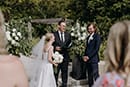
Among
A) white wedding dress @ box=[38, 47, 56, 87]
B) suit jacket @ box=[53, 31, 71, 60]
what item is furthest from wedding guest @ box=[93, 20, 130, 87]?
suit jacket @ box=[53, 31, 71, 60]

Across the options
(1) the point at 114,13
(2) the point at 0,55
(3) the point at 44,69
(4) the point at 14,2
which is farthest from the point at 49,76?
(4) the point at 14,2

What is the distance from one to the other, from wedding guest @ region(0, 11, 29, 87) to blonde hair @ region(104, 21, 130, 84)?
0.67m

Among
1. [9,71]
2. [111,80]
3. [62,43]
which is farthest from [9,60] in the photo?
[62,43]

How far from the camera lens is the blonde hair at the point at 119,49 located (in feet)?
10.1

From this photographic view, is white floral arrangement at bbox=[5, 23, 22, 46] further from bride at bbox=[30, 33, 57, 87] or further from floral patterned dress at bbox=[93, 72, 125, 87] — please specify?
floral patterned dress at bbox=[93, 72, 125, 87]

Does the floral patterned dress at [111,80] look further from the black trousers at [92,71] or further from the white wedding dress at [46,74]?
the black trousers at [92,71]

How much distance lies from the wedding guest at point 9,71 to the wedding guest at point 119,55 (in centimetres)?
64

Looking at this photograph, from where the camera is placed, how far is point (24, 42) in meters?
11.6

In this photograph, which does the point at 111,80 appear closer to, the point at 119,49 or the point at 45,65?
the point at 119,49

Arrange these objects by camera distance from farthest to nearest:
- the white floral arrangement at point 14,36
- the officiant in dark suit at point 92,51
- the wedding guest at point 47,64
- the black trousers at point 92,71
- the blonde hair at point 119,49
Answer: the white floral arrangement at point 14,36, the black trousers at point 92,71, the officiant in dark suit at point 92,51, the wedding guest at point 47,64, the blonde hair at point 119,49

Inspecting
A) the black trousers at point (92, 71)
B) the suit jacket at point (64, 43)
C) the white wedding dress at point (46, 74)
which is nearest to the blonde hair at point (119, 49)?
the white wedding dress at point (46, 74)

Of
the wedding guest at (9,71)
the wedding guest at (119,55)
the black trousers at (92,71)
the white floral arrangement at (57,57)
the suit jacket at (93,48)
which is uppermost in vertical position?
the wedding guest at (119,55)

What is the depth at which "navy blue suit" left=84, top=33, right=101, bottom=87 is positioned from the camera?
10.3 meters

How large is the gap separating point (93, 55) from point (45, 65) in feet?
3.31
